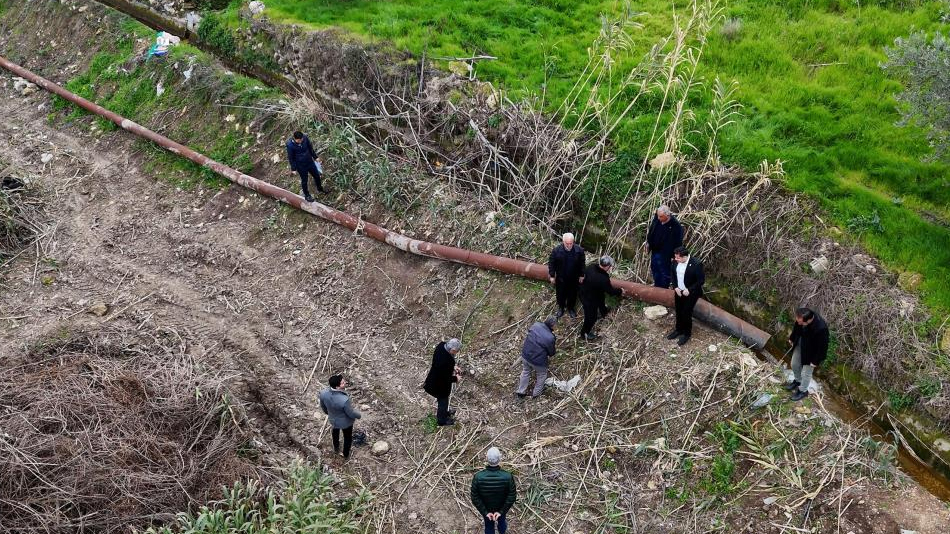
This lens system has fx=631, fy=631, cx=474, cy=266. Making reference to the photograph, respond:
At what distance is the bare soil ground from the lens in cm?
580

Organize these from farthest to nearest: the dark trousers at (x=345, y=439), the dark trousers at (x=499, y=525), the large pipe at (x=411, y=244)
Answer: the large pipe at (x=411, y=244), the dark trousers at (x=345, y=439), the dark trousers at (x=499, y=525)

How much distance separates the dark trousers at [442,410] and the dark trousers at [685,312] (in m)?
2.61

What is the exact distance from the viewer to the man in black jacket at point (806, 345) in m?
5.78

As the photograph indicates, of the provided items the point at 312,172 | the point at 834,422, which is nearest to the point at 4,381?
the point at 312,172

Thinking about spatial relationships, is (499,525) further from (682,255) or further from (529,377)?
(682,255)

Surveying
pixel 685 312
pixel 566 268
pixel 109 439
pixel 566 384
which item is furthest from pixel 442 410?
pixel 109 439

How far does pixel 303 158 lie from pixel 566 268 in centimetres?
417

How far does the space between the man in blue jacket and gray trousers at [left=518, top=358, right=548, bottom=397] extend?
4.26m

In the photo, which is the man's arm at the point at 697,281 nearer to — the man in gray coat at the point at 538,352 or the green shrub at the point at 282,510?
the man in gray coat at the point at 538,352

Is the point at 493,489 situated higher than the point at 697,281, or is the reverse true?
the point at 697,281

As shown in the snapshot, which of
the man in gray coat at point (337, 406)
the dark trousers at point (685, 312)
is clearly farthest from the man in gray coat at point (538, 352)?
the man in gray coat at point (337, 406)

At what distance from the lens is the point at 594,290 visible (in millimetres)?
6852

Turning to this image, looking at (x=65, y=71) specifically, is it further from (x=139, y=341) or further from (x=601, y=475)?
(x=601, y=475)

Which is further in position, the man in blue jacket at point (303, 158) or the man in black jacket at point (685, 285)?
the man in blue jacket at point (303, 158)
